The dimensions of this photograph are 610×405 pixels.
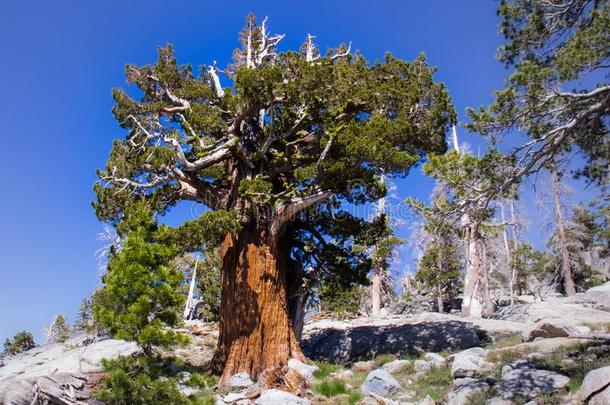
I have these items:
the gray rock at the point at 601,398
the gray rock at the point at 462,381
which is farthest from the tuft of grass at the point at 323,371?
the gray rock at the point at 601,398

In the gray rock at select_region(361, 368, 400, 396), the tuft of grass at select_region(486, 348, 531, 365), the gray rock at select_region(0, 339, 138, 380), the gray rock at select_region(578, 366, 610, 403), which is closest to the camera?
the gray rock at select_region(578, 366, 610, 403)

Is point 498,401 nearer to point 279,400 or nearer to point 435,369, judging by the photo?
point 435,369

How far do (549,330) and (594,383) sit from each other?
5.47 metres

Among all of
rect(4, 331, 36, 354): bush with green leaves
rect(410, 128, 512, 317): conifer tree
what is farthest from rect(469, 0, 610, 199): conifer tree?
rect(4, 331, 36, 354): bush with green leaves

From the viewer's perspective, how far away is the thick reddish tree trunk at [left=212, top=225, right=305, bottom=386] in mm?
12109

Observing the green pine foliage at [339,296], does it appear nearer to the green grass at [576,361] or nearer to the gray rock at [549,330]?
the gray rock at [549,330]

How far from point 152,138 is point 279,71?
460 centimetres

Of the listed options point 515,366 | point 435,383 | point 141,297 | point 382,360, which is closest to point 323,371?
point 382,360

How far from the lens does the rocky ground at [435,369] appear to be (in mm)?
7504

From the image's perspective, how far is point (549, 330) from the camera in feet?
37.2

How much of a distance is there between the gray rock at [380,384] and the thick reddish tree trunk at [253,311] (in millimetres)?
2915

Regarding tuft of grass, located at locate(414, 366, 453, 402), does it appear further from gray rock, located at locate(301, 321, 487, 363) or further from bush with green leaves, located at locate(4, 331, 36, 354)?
bush with green leaves, located at locate(4, 331, 36, 354)

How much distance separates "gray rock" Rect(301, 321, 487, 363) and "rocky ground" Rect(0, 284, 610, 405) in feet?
0.11

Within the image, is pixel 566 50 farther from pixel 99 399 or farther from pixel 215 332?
pixel 215 332
